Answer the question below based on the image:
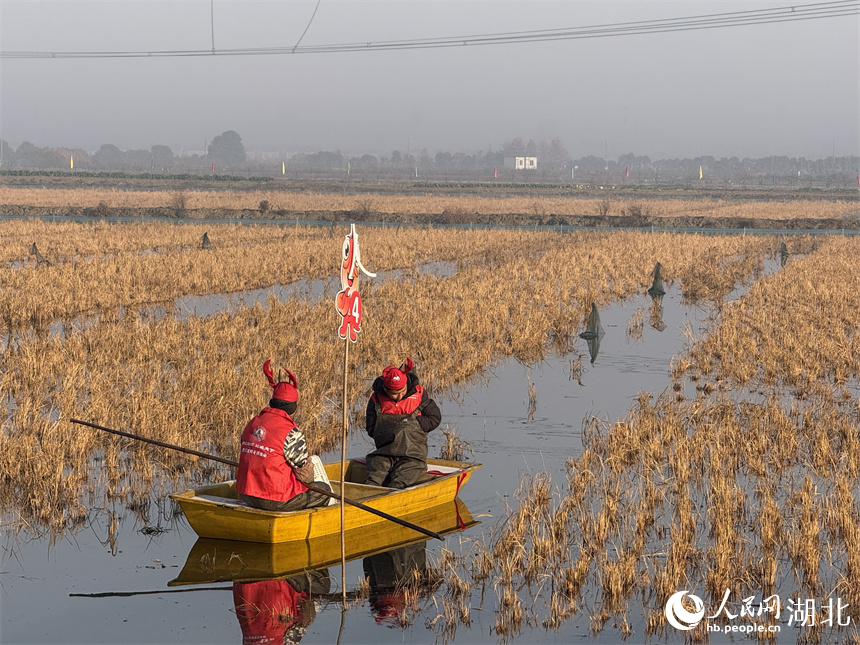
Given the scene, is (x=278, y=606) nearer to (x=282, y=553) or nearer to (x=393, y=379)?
(x=282, y=553)

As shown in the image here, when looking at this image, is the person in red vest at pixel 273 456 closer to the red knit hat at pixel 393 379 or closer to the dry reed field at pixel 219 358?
the red knit hat at pixel 393 379

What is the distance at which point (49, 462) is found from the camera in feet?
29.2

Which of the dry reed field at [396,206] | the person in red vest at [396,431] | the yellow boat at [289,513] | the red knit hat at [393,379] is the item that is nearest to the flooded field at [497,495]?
the yellow boat at [289,513]

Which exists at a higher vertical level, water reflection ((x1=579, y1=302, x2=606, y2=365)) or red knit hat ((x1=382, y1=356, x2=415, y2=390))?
red knit hat ((x1=382, y1=356, x2=415, y2=390))

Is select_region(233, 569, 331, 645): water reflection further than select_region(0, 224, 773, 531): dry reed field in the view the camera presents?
No

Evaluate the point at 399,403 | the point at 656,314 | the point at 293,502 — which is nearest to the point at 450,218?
the point at 656,314

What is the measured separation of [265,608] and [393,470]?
237cm

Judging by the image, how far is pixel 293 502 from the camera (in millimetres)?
7617

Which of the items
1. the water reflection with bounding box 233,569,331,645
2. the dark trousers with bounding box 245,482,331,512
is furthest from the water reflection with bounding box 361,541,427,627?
the dark trousers with bounding box 245,482,331,512

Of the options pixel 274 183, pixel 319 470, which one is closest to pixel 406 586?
pixel 319 470

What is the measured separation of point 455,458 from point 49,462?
4002 millimetres

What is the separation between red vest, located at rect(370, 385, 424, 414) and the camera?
881 centimetres

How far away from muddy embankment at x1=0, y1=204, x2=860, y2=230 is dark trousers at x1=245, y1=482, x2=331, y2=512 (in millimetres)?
41704

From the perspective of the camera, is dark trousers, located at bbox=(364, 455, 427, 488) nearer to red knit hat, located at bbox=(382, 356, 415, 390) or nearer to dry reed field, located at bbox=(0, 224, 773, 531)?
red knit hat, located at bbox=(382, 356, 415, 390)
